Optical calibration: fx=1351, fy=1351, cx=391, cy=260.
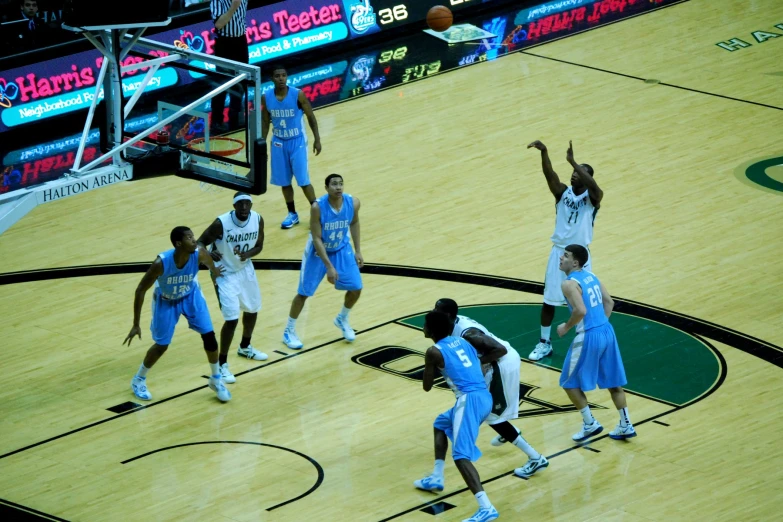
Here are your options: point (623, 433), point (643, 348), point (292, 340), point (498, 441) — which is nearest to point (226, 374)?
point (292, 340)

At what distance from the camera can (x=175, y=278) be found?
449 inches

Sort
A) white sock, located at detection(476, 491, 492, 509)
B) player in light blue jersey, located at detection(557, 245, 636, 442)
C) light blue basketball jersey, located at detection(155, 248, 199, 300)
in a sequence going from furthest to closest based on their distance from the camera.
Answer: light blue basketball jersey, located at detection(155, 248, 199, 300), player in light blue jersey, located at detection(557, 245, 636, 442), white sock, located at detection(476, 491, 492, 509)

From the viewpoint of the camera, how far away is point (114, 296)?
13.9 meters

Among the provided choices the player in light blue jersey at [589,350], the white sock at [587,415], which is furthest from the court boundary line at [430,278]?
the white sock at [587,415]

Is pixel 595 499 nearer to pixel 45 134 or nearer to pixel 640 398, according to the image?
pixel 640 398

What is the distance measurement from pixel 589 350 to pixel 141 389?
13.0ft

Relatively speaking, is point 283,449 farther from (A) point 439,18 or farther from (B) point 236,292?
(A) point 439,18

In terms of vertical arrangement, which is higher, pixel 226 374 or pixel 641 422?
pixel 226 374

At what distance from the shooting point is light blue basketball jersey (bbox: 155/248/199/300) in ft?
37.2

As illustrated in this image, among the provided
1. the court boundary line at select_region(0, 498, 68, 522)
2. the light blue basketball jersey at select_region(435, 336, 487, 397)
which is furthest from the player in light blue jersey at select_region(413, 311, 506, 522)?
the court boundary line at select_region(0, 498, 68, 522)

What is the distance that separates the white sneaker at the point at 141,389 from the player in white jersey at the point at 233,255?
668mm

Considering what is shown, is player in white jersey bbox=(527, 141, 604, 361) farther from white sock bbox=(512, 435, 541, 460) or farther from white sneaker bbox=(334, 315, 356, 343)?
white sock bbox=(512, 435, 541, 460)

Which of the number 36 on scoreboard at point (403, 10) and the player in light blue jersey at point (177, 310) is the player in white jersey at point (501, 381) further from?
the number 36 on scoreboard at point (403, 10)

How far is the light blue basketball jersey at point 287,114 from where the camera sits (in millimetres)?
15273
